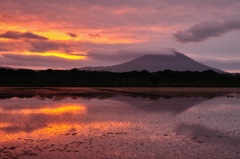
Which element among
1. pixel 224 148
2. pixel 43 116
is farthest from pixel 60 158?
pixel 43 116

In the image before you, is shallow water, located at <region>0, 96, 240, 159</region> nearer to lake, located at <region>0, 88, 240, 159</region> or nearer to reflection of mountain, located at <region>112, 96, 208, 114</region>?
lake, located at <region>0, 88, 240, 159</region>

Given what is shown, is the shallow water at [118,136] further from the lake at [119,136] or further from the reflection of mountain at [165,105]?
the reflection of mountain at [165,105]

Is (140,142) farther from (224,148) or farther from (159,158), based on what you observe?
(224,148)

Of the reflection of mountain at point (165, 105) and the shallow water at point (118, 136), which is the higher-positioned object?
the reflection of mountain at point (165, 105)

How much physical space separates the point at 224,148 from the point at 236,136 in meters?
3.29

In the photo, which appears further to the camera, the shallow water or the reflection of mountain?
the reflection of mountain

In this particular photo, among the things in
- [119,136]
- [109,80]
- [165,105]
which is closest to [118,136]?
[119,136]

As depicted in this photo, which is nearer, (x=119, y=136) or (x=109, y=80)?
(x=119, y=136)

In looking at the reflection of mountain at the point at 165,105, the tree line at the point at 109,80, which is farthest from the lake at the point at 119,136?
the tree line at the point at 109,80

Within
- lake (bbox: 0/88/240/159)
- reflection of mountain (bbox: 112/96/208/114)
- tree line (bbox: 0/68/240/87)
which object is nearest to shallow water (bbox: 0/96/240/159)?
lake (bbox: 0/88/240/159)

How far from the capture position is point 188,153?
13.7m

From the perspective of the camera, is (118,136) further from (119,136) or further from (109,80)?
(109,80)

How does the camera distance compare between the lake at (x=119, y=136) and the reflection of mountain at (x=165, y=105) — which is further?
the reflection of mountain at (x=165, y=105)

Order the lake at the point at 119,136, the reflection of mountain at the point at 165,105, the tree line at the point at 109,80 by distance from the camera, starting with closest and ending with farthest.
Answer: the lake at the point at 119,136, the reflection of mountain at the point at 165,105, the tree line at the point at 109,80
